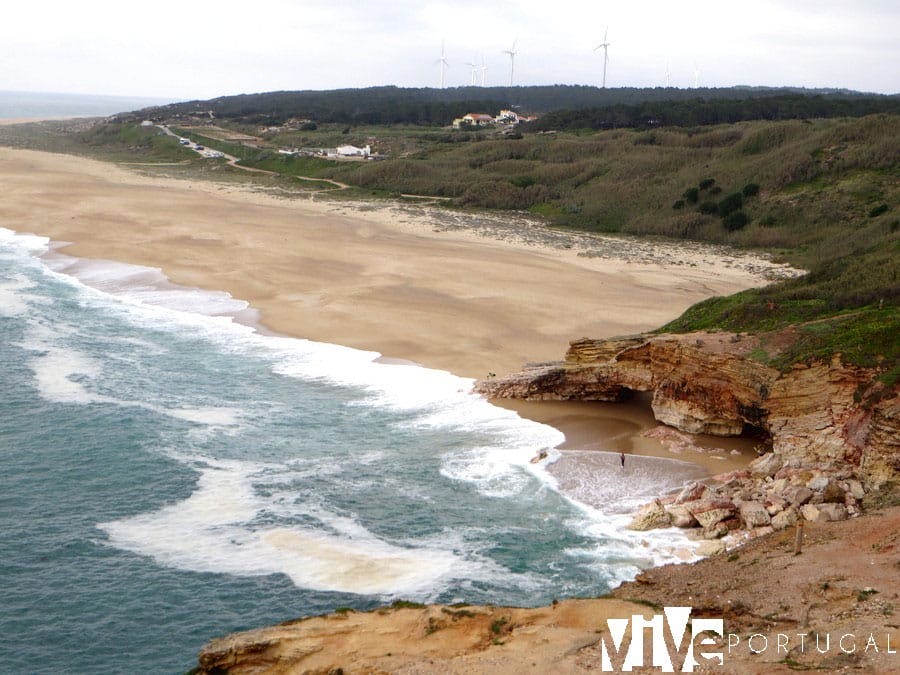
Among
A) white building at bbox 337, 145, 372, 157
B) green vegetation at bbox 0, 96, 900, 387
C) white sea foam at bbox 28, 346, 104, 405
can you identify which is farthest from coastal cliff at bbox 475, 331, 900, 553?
white building at bbox 337, 145, 372, 157

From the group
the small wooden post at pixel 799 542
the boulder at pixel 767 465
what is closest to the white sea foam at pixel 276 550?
the small wooden post at pixel 799 542

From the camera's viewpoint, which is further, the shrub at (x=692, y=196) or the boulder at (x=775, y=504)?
the shrub at (x=692, y=196)

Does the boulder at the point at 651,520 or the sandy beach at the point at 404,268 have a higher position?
the sandy beach at the point at 404,268

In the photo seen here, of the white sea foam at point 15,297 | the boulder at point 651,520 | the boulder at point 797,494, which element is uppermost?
the white sea foam at point 15,297

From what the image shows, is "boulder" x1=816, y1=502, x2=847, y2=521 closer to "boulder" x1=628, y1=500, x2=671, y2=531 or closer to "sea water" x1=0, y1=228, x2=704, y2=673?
"sea water" x1=0, y1=228, x2=704, y2=673

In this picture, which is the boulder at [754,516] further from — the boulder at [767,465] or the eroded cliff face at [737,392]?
the eroded cliff face at [737,392]

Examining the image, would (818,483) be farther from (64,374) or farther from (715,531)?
(64,374)

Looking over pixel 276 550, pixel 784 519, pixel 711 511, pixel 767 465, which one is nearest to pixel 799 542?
pixel 784 519
